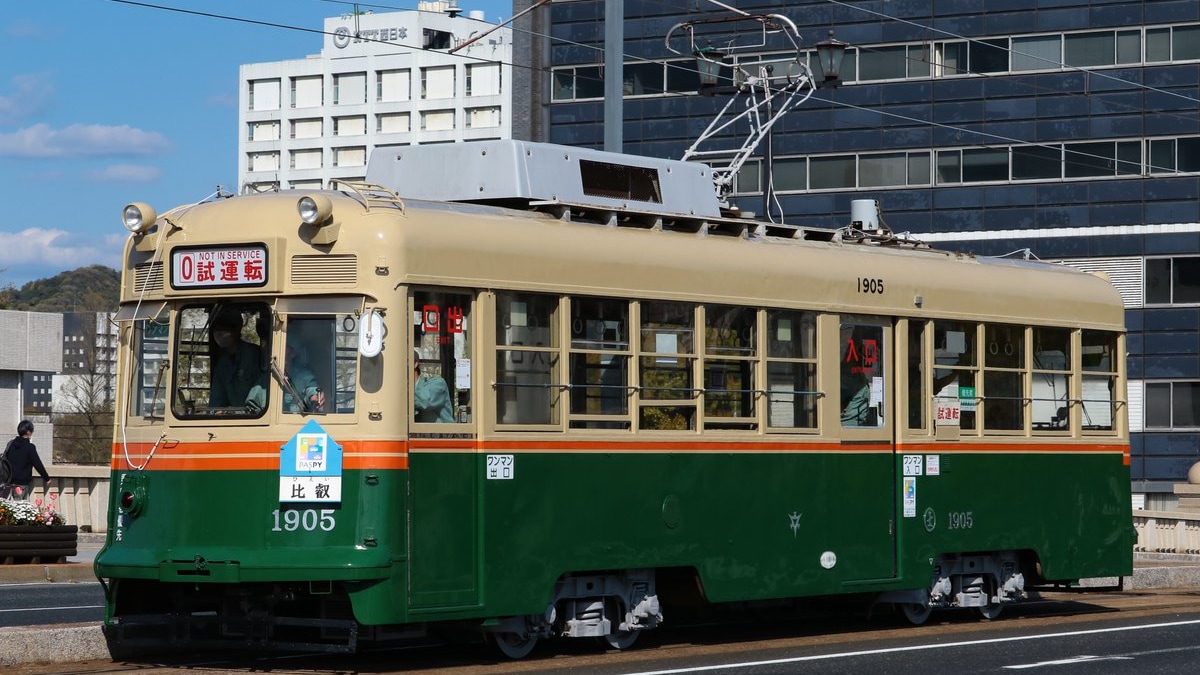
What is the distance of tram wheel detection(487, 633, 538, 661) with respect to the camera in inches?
494

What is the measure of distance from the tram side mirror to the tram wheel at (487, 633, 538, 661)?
7.08 ft

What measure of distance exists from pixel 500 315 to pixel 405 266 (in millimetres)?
820

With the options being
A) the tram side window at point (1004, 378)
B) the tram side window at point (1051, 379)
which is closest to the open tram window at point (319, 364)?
the tram side window at point (1004, 378)

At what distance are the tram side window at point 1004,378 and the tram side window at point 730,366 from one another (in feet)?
9.58

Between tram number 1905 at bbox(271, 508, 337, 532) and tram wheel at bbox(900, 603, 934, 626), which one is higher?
tram number 1905 at bbox(271, 508, 337, 532)

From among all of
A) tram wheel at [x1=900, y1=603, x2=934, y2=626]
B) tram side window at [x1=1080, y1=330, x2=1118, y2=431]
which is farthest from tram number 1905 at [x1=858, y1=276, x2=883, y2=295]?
tram side window at [x1=1080, y1=330, x2=1118, y2=431]

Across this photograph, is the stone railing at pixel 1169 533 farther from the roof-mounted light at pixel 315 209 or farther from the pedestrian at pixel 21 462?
the roof-mounted light at pixel 315 209

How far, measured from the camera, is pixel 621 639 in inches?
523

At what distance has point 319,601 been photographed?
1177cm

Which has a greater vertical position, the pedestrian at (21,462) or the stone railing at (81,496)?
the pedestrian at (21,462)

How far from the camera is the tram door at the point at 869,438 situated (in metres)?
14.8

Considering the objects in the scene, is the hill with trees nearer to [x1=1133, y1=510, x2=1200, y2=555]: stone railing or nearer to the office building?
the office building

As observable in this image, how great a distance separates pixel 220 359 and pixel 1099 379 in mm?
8651

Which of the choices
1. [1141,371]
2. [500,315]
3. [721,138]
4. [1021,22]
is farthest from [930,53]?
[500,315]
